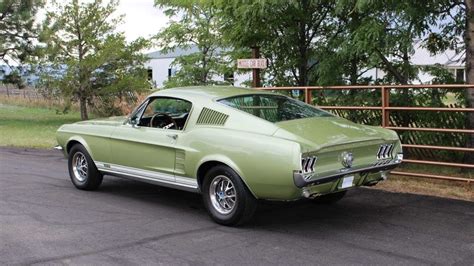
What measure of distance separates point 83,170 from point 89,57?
14799 mm

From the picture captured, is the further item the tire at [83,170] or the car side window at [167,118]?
the tire at [83,170]

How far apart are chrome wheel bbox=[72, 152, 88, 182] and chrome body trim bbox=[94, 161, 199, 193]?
0.42 m

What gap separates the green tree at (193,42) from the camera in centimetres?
1970

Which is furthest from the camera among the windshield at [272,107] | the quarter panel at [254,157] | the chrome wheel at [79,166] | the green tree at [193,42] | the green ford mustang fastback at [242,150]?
the green tree at [193,42]

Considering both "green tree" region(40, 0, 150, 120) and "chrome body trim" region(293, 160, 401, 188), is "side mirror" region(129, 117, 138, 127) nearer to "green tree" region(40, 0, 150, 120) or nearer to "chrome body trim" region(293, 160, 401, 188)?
"chrome body trim" region(293, 160, 401, 188)

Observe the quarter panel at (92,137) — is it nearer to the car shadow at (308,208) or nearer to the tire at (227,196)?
the car shadow at (308,208)

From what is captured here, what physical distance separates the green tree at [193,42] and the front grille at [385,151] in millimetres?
13400

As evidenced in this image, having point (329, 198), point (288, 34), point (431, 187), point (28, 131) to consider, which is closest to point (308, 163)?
point (329, 198)

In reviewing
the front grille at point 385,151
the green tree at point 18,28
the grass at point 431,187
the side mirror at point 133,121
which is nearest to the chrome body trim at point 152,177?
the side mirror at point 133,121

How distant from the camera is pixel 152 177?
274 inches

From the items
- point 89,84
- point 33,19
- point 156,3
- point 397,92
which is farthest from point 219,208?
point 33,19

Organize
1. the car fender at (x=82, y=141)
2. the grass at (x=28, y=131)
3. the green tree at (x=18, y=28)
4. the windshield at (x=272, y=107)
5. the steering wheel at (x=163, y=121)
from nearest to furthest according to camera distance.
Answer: the windshield at (x=272, y=107)
the steering wheel at (x=163, y=121)
the car fender at (x=82, y=141)
the grass at (x=28, y=131)
the green tree at (x=18, y=28)

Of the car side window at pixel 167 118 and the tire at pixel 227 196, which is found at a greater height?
the car side window at pixel 167 118

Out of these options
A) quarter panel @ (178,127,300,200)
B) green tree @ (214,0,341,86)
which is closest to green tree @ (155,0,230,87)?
green tree @ (214,0,341,86)
